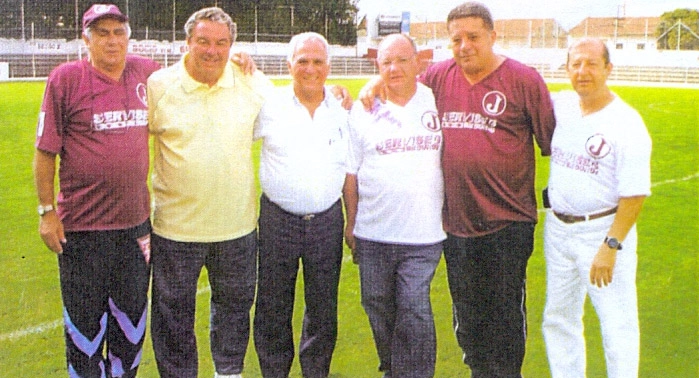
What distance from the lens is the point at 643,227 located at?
237 inches

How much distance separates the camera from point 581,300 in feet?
8.97

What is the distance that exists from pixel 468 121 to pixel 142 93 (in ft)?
4.31

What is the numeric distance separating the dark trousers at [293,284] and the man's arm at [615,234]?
43.0 inches

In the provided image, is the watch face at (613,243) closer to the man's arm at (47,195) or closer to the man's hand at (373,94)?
the man's hand at (373,94)

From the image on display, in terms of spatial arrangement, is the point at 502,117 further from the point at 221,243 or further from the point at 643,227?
the point at 643,227

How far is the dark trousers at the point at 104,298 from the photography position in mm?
2777

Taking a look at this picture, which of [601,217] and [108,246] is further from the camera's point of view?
[108,246]

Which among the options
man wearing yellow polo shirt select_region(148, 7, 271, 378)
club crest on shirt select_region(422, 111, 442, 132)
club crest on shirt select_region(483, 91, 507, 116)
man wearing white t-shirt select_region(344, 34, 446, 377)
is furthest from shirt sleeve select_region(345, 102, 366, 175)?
club crest on shirt select_region(483, 91, 507, 116)

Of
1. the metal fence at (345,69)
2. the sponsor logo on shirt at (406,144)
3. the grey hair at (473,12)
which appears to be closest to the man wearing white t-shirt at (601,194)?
the grey hair at (473,12)

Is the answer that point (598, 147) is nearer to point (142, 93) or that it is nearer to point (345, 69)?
point (142, 93)

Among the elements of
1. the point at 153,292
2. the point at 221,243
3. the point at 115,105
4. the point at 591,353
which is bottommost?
the point at 591,353

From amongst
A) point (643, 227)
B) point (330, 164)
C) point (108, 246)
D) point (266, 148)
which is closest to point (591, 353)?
point (330, 164)

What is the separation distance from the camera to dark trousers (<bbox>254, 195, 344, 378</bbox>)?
3.00 m

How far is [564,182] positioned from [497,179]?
1.05ft
